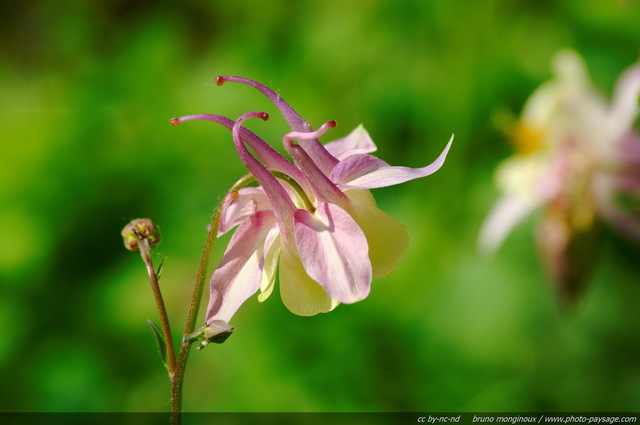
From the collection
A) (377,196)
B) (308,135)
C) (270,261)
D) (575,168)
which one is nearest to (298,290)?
(270,261)

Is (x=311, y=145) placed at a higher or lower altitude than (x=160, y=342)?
higher

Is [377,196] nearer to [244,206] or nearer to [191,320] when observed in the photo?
[244,206]

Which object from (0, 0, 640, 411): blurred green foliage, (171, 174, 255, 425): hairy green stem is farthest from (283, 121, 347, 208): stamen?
(0, 0, 640, 411): blurred green foliage

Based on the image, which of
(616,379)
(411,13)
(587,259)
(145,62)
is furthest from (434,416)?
(145,62)

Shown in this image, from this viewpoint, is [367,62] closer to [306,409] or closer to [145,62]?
[145,62]

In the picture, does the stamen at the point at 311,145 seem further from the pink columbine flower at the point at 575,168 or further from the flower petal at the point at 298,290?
the pink columbine flower at the point at 575,168

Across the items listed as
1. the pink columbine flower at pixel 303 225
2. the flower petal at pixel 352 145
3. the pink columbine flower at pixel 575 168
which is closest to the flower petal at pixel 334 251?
the pink columbine flower at pixel 303 225

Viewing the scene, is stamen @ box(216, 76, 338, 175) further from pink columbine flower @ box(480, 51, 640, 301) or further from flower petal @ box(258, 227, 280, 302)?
pink columbine flower @ box(480, 51, 640, 301)
